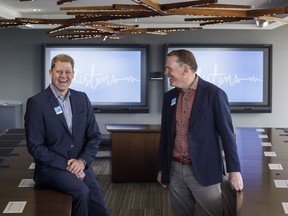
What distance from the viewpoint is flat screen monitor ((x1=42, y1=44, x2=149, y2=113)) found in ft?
31.0

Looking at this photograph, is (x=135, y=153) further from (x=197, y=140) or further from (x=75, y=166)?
(x=197, y=140)

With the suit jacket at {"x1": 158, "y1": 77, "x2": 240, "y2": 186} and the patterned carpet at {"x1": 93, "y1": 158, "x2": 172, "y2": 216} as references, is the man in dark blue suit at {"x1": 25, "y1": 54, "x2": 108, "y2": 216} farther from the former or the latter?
the patterned carpet at {"x1": 93, "y1": 158, "x2": 172, "y2": 216}

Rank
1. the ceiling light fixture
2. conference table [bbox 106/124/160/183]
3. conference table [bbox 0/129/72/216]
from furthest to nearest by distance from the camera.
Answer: conference table [bbox 106/124/160/183] → the ceiling light fixture → conference table [bbox 0/129/72/216]

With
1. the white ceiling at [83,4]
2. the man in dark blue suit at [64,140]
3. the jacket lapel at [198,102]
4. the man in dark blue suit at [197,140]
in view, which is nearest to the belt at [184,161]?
the man in dark blue suit at [197,140]

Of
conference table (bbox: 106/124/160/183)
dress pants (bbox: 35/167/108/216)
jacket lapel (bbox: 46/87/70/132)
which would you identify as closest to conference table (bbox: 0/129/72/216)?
dress pants (bbox: 35/167/108/216)

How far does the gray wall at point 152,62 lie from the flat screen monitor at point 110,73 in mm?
142

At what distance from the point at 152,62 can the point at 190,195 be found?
6331mm

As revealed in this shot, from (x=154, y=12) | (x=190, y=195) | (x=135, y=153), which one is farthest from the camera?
(x=135, y=153)

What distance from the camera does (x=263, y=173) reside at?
3.76 metres

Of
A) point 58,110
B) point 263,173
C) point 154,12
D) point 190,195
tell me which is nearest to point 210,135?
point 190,195

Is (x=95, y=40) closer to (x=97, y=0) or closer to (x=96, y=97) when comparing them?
(x=96, y=97)

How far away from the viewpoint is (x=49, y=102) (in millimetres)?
3244

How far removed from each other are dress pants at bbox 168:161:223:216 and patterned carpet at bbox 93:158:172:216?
212 centimetres

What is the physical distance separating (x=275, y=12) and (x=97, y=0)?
3305 mm
